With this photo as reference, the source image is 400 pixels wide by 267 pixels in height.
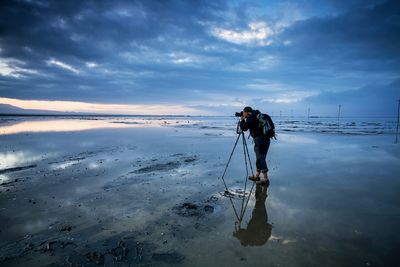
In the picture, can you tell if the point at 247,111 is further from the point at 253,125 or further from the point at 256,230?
the point at 256,230

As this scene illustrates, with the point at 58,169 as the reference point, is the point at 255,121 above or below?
above

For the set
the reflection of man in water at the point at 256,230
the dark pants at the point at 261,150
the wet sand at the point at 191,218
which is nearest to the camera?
the wet sand at the point at 191,218

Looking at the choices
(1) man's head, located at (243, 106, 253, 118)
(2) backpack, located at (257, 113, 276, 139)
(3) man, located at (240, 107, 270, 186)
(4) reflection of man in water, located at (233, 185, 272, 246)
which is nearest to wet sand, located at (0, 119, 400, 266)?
(4) reflection of man in water, located at (233, 185, 272, 246)

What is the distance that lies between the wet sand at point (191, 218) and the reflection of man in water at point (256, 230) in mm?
25

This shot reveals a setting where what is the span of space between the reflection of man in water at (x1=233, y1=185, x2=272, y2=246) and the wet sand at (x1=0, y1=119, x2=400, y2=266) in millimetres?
25

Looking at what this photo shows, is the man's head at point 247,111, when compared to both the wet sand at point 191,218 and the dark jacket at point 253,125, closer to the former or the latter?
the dark jacket at point 253,125

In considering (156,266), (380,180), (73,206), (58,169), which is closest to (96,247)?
(156,266)

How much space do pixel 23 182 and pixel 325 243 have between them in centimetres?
964

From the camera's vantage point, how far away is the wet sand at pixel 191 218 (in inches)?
172

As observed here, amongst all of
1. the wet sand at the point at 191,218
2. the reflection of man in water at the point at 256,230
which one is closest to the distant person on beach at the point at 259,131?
the wet sand at the point at 191,218

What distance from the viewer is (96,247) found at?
4664 mm

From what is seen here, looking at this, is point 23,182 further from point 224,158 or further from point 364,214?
point 364,214

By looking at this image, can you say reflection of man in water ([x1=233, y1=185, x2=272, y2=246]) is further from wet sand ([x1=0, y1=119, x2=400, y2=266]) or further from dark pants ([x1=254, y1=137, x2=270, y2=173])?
dark pants ([x1=254, y1=137, x2=270, y2=173])

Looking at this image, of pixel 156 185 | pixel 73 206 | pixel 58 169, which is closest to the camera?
pixel 73 206
